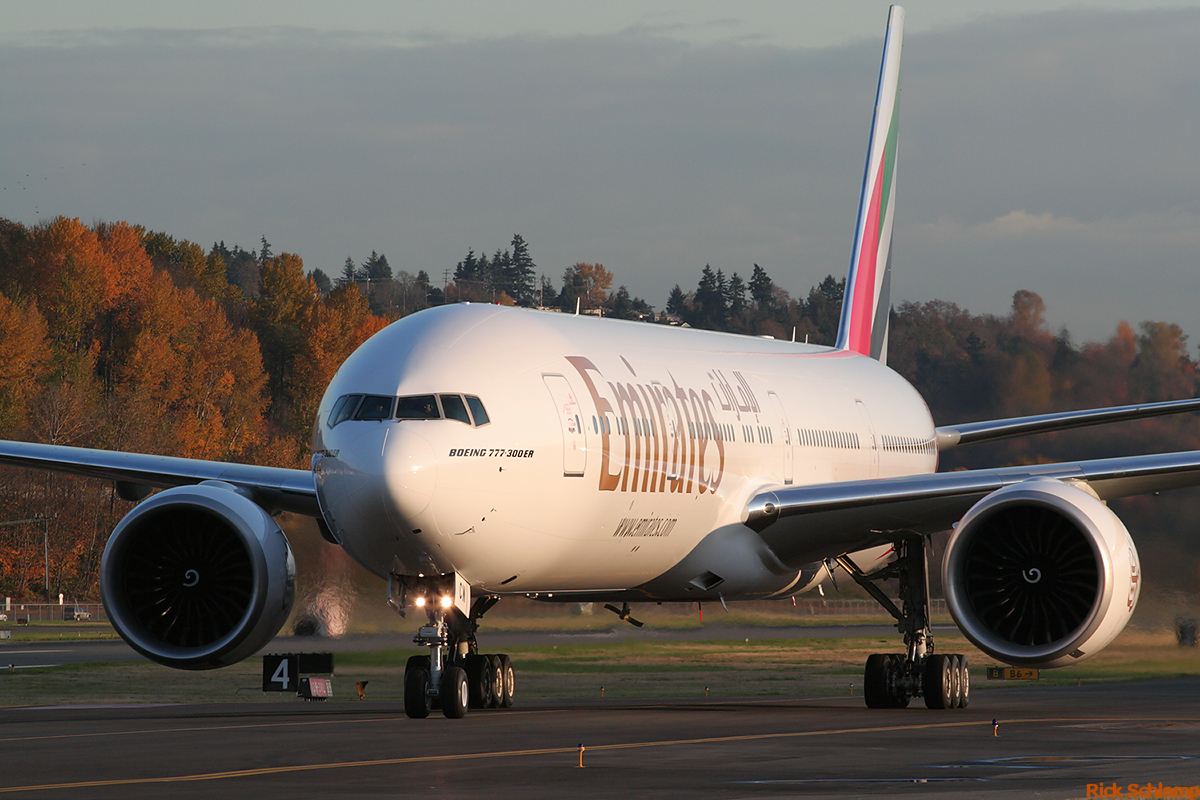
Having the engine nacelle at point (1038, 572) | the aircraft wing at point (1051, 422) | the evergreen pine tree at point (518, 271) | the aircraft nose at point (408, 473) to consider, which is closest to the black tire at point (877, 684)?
the engine nacelle at point (1038, 572)

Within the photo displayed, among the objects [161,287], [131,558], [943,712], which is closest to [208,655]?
[131,558]

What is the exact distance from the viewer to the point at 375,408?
16.0 meters

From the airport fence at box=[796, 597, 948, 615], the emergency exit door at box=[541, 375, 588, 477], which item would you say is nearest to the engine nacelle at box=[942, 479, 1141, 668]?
the emergency exit door at box=[541, 375, 588, 477]

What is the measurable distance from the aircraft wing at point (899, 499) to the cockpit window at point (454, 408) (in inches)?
210

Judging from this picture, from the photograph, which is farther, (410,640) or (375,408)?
→ (410,640)

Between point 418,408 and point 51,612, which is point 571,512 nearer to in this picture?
point 418,408

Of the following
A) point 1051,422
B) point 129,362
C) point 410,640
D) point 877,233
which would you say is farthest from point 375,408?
point 129,362

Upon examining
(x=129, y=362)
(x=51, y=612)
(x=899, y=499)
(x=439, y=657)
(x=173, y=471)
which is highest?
(x=129, y=362)

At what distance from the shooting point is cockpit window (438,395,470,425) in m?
16.0

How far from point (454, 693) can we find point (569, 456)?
2.58 meters

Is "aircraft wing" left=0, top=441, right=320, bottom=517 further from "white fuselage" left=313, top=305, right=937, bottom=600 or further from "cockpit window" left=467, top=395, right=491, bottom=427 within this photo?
"cockpit window" left=467, top=395, right=491, bottom=427

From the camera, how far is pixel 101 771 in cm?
1271

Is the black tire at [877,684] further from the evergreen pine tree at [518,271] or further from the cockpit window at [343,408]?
the evergreen pine tree at [518,271]

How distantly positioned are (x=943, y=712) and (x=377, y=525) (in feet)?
26.1
